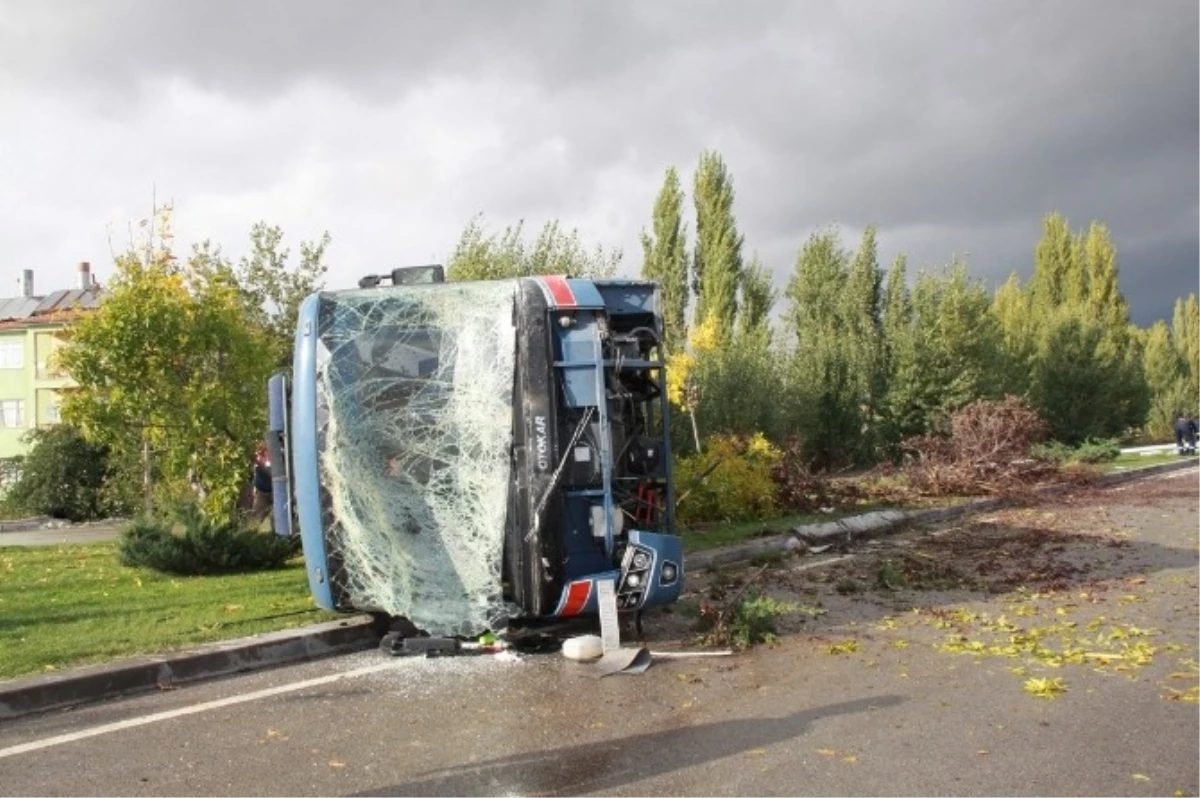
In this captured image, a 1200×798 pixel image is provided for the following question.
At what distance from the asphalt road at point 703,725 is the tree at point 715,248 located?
28562mm

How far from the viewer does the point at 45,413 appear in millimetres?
56156

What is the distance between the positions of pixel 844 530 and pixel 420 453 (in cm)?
901

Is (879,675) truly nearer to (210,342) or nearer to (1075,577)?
(1075,577)

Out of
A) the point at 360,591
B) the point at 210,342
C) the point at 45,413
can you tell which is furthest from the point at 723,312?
the point at 45,413

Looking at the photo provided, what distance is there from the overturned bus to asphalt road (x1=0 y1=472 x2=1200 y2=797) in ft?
1.93

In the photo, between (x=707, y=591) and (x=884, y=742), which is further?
(x=707, y=591)

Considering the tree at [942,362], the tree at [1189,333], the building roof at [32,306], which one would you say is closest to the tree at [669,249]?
the tree at [942,362]

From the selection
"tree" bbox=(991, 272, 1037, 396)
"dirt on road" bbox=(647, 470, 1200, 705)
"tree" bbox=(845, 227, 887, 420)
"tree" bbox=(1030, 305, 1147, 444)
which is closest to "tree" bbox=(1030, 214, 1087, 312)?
"tree" bbox=(991, 272, 1037, 396)

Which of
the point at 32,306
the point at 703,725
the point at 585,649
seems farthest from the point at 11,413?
the point at 703,725

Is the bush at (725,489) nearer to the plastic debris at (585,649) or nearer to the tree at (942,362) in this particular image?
the plastic debris at (585,649)

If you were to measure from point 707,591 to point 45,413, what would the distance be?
55978 millimetres

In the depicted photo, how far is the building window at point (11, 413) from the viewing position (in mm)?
57781

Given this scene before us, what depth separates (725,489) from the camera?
52.8 feet

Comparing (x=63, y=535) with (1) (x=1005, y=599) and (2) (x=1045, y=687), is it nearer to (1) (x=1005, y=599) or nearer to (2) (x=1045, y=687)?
(1) (x=1005, y=599)
